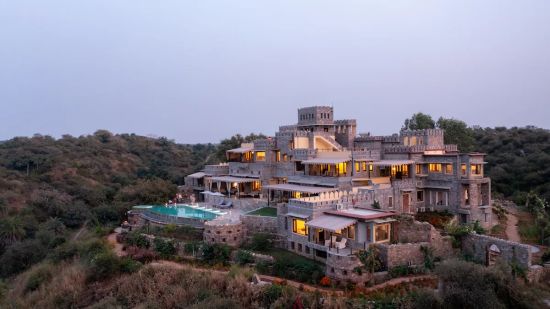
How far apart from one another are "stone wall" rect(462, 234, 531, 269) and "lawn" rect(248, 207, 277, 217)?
13.2 metres

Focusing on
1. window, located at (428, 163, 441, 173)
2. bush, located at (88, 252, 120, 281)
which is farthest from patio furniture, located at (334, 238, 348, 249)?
bush, located at (88, 252, 120, 281)

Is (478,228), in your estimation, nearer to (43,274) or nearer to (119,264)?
(119,264)

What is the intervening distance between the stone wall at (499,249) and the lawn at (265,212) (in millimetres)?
13240

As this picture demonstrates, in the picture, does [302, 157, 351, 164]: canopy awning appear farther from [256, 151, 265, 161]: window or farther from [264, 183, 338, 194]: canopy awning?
[256, 151, 265, 161]: window

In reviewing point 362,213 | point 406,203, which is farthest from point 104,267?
point 406,203

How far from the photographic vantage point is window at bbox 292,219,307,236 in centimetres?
2887

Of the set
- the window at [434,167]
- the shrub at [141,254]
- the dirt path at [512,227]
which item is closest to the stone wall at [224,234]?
the shrub at [141,254]

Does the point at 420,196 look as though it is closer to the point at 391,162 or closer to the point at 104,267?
the point at 391,162

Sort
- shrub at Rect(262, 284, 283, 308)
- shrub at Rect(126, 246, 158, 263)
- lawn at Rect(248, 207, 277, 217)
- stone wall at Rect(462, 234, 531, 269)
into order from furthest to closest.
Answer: lawn at Rect(248, 207, 277, 217) < shrub at Rect(126, 246, 158, 263) < stone wall at Rect(462, 234, 531, 269) < shrub at Rect(262, 284, 283, 308)

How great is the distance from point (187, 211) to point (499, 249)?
23.3m

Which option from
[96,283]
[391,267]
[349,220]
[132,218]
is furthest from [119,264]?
[391,267]

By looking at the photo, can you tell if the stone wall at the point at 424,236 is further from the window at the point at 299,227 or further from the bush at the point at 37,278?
the bush at the point at 37,278

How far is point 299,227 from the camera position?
2933 cm

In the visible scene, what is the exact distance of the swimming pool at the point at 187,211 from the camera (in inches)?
1350
